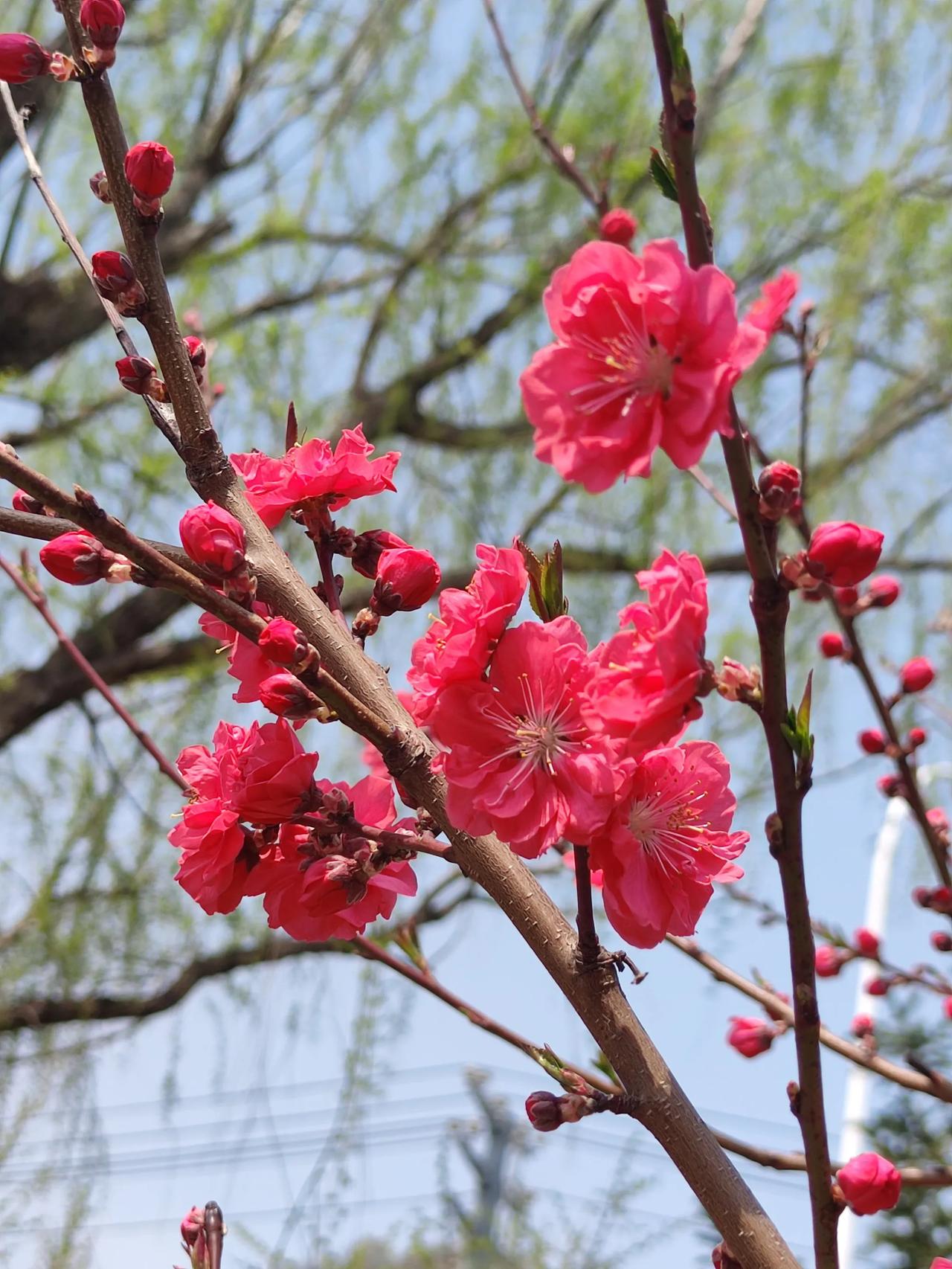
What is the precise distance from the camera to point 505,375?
3.23 m

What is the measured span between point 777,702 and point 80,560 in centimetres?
38

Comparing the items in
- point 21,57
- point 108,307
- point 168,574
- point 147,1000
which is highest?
point 147,1000

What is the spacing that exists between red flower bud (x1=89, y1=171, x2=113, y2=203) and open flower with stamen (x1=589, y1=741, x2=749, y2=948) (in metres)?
0.48

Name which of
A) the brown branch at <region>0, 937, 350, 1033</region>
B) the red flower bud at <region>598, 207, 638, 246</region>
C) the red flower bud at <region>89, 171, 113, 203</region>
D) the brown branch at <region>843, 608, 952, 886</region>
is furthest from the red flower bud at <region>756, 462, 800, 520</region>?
the brown branch at <region>0, 937, 350, 1033</region>

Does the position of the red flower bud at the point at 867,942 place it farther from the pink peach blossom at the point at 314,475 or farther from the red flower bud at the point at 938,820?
the pink peach blossom at the point at 314,475

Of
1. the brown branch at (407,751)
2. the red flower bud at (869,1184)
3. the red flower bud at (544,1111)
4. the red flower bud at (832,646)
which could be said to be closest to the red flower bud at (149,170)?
the brown branch at (407,751)

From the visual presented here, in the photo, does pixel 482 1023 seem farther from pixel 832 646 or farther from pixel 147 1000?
pixel 147 1000

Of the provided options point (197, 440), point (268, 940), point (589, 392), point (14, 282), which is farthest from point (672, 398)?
point (14, 282)

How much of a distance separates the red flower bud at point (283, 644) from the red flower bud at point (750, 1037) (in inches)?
36.0

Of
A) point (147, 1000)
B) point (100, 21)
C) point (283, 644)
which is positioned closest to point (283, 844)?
point (283, 644)

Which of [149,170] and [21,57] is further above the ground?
[21,57]

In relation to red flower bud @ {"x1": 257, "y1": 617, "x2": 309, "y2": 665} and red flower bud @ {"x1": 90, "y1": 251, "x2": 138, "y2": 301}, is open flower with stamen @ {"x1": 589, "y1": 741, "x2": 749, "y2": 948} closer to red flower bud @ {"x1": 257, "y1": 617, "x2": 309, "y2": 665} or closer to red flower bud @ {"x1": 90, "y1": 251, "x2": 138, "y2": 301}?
red flower bud @ {"x1": 257, "y1": 617, "x2": 309, "y2": 665}

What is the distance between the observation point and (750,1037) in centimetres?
131

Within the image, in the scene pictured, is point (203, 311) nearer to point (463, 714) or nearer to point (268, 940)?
point (268, 940)
